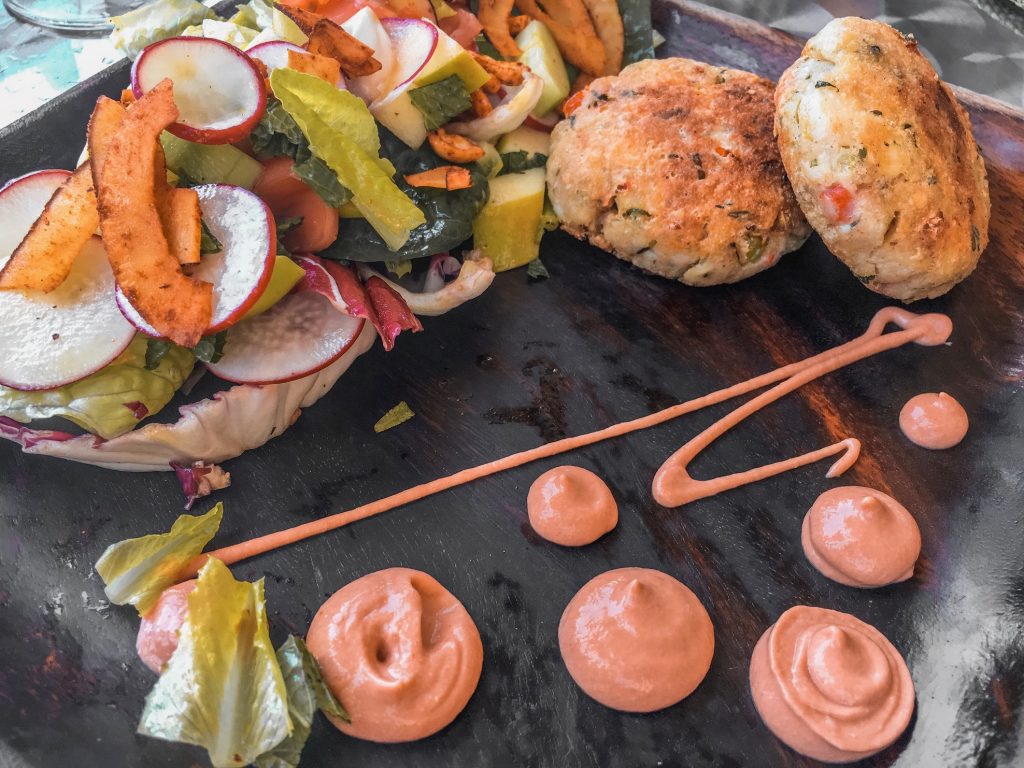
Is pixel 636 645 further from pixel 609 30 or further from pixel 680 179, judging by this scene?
pixel 609 30

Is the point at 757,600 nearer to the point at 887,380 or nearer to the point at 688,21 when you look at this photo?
the point at 887,380

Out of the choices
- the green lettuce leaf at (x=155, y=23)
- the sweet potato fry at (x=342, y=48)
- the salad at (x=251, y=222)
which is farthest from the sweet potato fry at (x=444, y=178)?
the green lettuce leaf at (x=155, y=23)

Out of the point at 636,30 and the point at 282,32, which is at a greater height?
the point at 282,32

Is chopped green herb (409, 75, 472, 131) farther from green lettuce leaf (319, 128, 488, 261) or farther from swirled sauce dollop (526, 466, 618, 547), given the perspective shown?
swirled sauce dollop (526, 466, 618, 547)

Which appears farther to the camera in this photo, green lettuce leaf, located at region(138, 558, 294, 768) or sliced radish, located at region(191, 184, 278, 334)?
sliced radish, located at region(191, 184, 278, 334)

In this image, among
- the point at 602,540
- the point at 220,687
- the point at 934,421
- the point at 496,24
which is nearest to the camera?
the point at 220,687

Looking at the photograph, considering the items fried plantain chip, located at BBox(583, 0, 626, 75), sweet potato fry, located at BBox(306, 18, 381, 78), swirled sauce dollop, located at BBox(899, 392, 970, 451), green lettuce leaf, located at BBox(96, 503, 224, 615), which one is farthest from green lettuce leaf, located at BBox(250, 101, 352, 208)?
swirled sauce dollop, located at BBox(899, 392, 970, 451)

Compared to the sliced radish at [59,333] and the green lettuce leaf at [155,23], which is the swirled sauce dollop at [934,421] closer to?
the sliced radish at [59,333]

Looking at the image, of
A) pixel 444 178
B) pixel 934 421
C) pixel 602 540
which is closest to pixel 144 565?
pixel 602 540
